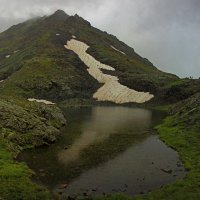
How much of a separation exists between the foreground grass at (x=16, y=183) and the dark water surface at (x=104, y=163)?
7.01 ft

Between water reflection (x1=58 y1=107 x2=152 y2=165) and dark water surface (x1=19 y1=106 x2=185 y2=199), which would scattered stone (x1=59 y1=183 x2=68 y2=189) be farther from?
water reflection (x1=58 y1=107 x2=152 y2=165)

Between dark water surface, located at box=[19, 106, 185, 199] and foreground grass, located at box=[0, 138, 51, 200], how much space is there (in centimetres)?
214

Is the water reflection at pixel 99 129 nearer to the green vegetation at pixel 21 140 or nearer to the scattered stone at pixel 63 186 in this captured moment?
the green vegetation at pixel 21 140

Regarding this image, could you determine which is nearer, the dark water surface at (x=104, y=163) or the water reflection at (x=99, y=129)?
the dark water surface at (x=104, y=163)

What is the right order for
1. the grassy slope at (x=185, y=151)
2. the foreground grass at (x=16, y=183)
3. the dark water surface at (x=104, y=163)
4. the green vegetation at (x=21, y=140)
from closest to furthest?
the foreground grass at (x=16, y=183)
the grassy slope at (x=185, y=151)
the green vegetation at (x=21, y=140)
the dark water surface at (x=104, y=163)

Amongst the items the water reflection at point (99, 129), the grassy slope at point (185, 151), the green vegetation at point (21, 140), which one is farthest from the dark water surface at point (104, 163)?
the green vegetation at point (21, 140)

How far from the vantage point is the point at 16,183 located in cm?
5397

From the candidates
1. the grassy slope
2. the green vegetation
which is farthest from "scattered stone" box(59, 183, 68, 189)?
the grassy slope

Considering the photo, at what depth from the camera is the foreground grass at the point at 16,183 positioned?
4891cm

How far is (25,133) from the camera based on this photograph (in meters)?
83.9

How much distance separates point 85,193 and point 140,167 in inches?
653

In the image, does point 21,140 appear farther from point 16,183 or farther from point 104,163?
point 16,183

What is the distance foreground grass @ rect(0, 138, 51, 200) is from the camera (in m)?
48.9

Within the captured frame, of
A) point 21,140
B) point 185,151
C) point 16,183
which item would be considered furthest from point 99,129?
point 16,183
